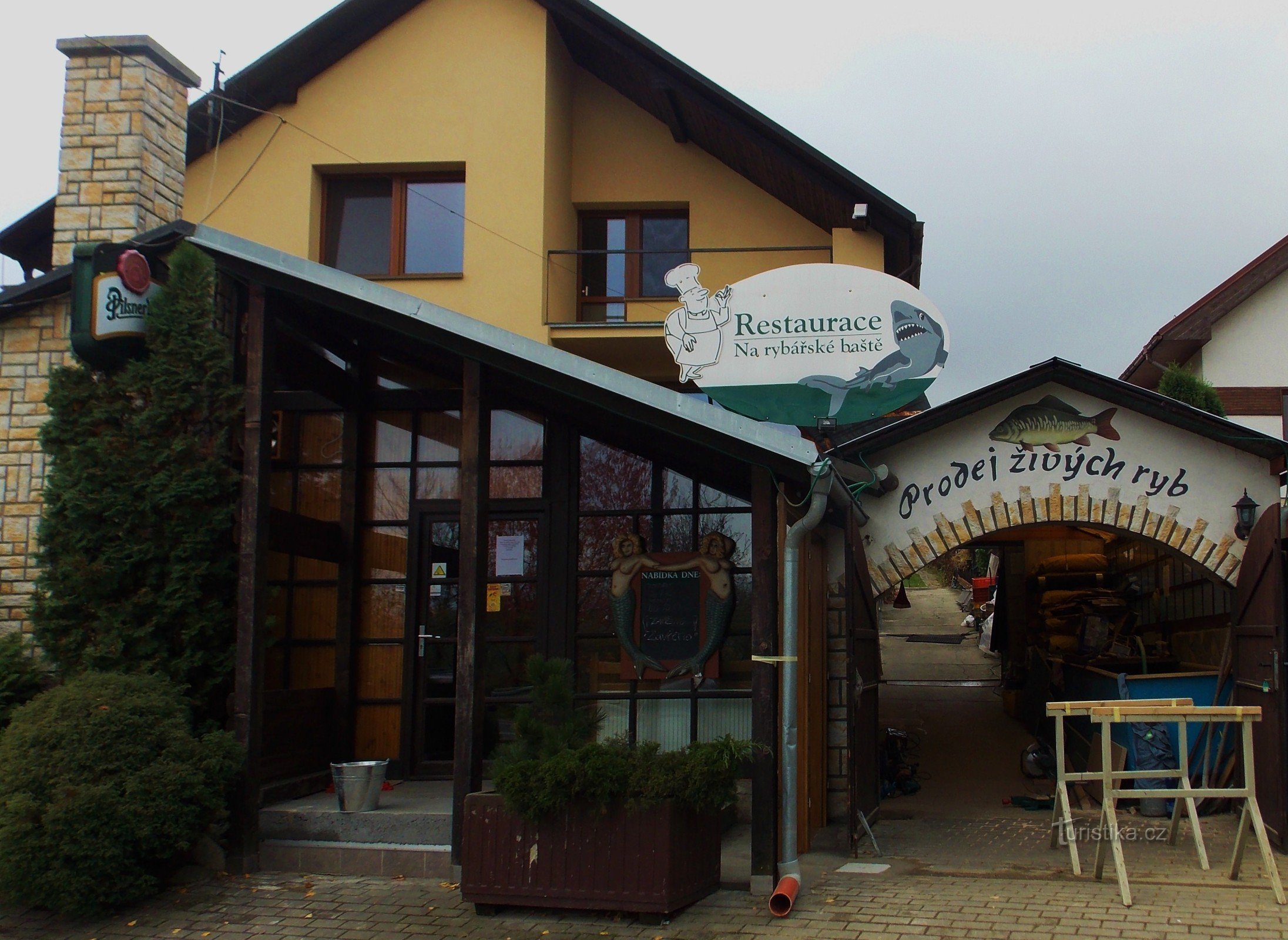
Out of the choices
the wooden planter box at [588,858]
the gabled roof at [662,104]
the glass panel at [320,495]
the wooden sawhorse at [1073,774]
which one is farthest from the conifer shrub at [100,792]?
the gabled roof at [662,104]

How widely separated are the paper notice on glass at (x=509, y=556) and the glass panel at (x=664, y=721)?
142 cm

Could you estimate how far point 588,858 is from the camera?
258 inches

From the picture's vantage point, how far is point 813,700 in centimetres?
816

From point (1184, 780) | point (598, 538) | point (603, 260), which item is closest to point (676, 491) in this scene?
point (598, 538)

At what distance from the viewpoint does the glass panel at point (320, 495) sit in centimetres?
960

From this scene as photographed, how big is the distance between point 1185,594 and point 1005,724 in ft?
12.0

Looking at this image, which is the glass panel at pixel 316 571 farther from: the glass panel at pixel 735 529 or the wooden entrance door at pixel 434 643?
the glass panel at pixel 735 529

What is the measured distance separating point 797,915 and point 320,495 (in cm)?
524

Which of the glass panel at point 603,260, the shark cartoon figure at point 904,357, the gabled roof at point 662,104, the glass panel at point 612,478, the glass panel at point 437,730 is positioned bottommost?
the glass panel at point 437,730

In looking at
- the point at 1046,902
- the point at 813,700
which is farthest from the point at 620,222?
the point at 1046,902

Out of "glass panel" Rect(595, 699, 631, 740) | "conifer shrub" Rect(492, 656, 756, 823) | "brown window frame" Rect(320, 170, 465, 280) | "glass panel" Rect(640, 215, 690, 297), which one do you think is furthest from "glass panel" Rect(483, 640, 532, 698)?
"glass panel" Rect(640, 215, 690, 297)

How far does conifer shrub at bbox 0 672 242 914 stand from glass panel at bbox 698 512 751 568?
3667 mm

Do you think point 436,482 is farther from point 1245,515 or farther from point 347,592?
point 1245,515

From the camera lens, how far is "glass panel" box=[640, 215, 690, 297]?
12.6 meters
